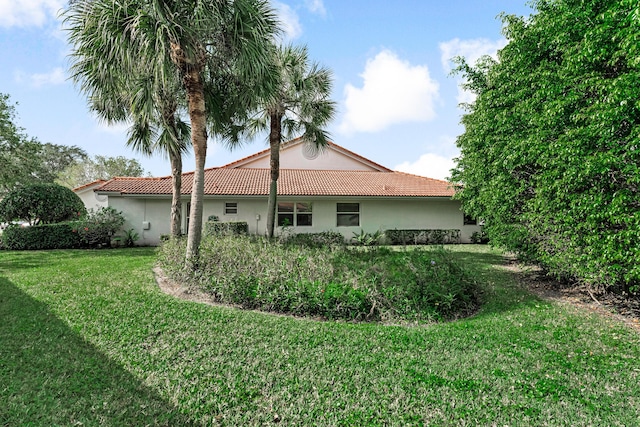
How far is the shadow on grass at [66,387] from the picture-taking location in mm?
2936

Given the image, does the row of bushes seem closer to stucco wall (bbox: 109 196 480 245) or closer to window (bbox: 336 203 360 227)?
stucco wall (bbox: 109 196 480 245)

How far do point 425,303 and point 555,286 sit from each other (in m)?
4.79

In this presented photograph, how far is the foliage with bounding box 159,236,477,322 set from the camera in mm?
5691

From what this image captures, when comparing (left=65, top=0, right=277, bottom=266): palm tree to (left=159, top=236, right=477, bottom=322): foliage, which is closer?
(left=159, top=236, right=477, bottom=322): foliage

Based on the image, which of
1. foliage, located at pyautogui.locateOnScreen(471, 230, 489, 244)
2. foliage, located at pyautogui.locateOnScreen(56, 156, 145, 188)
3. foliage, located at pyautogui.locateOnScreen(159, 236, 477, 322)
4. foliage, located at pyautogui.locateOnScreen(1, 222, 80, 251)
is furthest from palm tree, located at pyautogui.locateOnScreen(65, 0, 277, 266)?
foliage, located at pyautogui.locateOnScreen(56, 156, 145, 188)

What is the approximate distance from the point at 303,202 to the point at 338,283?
12.3 meters

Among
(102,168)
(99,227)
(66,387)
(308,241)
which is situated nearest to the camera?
(66,387)

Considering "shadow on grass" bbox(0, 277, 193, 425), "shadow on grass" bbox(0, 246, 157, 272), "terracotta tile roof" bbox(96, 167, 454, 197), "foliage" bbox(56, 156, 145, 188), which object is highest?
"foliage" bbox(56, 156, 145, 188)

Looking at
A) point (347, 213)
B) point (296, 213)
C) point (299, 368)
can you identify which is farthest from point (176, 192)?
point (299, 368)

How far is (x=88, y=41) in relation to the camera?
7395 mm

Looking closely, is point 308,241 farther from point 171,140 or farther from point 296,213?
point 296,213

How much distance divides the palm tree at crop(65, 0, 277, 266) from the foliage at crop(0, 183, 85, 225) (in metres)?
10.7

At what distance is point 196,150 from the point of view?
7.93 metres

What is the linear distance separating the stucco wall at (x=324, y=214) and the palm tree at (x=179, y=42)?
9.46 m
